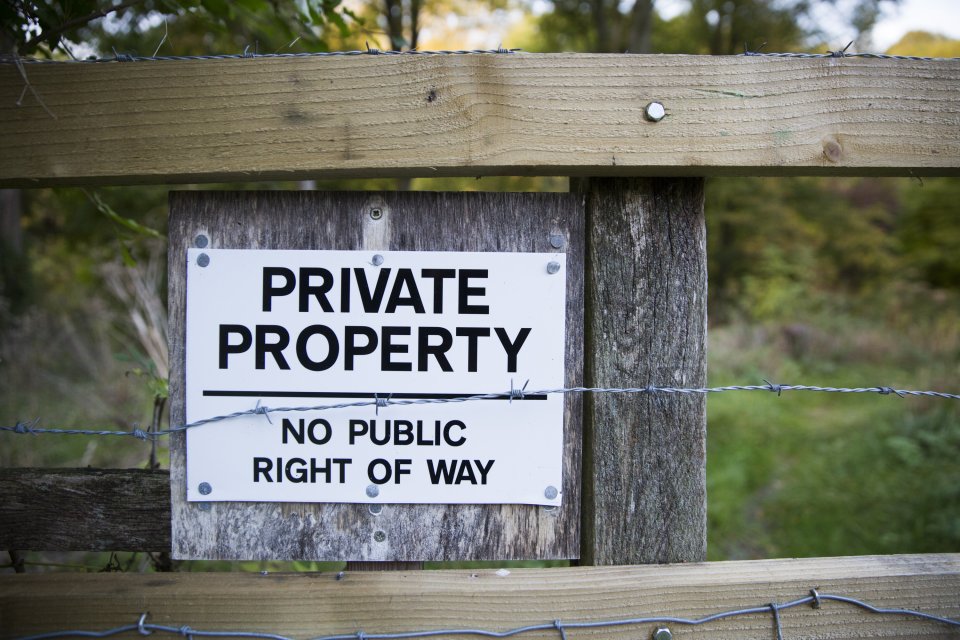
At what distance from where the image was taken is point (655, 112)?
1194 mm

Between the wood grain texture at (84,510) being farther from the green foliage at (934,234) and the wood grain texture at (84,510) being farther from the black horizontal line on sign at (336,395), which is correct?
the green foliage at (934,234)

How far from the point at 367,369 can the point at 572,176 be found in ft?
1.94

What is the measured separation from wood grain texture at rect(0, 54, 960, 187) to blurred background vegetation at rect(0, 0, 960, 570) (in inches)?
8.2

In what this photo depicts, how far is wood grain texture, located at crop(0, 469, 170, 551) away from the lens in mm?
1430

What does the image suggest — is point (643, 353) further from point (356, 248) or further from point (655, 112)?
point (356, 248)

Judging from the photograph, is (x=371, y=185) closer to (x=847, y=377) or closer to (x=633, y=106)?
(x=633, y=106)

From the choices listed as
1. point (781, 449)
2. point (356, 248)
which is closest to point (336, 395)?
point (356, 248)

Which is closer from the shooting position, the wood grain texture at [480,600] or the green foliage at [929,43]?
the wood grain texture at [480,600]

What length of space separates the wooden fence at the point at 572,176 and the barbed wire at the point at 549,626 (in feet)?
0.05

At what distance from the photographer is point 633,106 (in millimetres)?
1201

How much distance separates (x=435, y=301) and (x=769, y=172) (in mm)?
727

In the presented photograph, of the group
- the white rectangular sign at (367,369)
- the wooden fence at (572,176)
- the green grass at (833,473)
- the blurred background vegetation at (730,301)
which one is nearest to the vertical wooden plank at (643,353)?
the wooden fence at (572,176)

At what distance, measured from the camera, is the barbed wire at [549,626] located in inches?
50.4

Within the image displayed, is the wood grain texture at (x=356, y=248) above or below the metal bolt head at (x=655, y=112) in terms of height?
below
